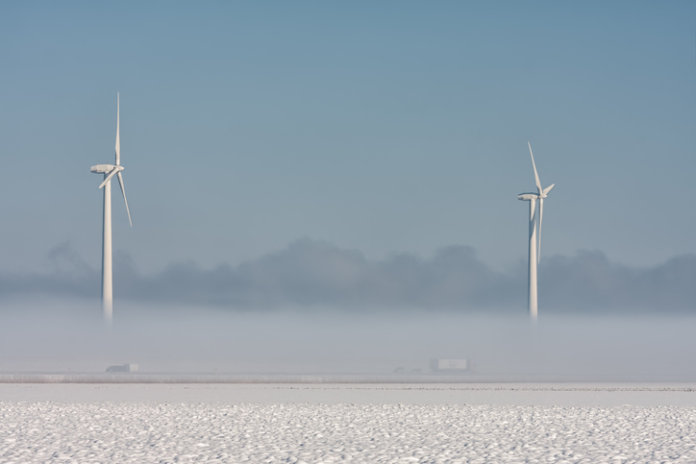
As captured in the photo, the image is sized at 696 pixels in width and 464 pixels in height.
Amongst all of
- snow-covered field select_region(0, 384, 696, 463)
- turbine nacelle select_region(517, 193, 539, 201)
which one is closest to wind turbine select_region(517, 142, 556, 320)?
turbine nacelle select_region(517, 193, 539, 201)

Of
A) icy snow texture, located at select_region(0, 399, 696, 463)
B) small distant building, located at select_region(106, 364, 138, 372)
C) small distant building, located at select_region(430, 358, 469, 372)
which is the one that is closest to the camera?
icy snow texture, located at select_region(0, 399, 696, 463)

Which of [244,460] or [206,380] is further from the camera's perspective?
[206,380]

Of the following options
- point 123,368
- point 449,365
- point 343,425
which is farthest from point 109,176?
point 343,425

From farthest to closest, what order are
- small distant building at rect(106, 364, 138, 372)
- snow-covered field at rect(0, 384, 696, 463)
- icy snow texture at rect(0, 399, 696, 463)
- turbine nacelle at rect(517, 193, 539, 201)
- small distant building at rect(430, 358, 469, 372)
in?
turbine nacelle at rect(517, 193, 539, 201), small distant building at rect(430, 358, 469, 372), small distant building at rect(106, 364, 138, 372), snow-covered field at rect(0, 384, 696, 463), icy snow texture at rect(0, 399, 696, 463)

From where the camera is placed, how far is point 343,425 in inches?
1622

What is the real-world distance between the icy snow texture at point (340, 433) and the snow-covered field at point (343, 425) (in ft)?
0.18

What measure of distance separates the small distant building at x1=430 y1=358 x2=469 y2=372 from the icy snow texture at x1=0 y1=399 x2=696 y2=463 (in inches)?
1834

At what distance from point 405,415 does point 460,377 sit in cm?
3593

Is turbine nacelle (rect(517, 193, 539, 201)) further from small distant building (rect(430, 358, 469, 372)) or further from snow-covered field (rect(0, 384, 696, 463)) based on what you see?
snow-covered field (rect(0, 384, 696, 463))

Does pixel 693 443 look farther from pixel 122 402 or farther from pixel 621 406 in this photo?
pixel 122 402

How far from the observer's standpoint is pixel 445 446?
3428cm

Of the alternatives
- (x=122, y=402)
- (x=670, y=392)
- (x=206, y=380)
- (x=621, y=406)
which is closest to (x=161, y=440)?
(x=122, y=402)

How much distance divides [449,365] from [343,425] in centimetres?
5907

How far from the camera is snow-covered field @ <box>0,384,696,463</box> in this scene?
3247 cm
